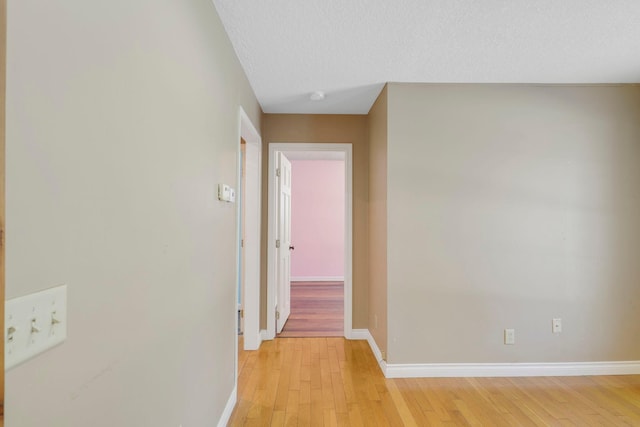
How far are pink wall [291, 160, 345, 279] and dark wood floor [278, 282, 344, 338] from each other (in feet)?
1.48

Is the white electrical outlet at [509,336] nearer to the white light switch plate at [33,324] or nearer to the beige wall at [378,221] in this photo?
the beige wall at [378,221]

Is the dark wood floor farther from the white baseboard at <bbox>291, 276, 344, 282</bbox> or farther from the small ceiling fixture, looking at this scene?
the small ceiling fixture

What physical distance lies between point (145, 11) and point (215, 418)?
6.13 ft

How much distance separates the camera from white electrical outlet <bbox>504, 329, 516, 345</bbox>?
2500 mm

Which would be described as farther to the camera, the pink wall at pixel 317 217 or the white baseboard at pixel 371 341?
the pink wall at pixel 317 217

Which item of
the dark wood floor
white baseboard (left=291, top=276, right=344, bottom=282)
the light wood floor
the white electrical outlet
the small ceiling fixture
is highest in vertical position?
the small ceiling fixture

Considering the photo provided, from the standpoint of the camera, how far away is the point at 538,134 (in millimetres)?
2533

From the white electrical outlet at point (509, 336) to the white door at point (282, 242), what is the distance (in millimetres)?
2092

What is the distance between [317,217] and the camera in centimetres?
614

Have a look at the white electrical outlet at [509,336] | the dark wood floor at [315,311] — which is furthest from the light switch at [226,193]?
the white electrical outlet at [509,336]

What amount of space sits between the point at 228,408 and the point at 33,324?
1.70 metres

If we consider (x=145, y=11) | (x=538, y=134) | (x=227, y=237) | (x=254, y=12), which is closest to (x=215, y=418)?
(x=227, y=237)

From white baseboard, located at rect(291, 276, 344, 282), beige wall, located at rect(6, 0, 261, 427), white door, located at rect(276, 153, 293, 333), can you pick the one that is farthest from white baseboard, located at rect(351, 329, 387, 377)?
white baseboard, located at rect(291, 276, 344, 282)

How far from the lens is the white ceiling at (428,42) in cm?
162
